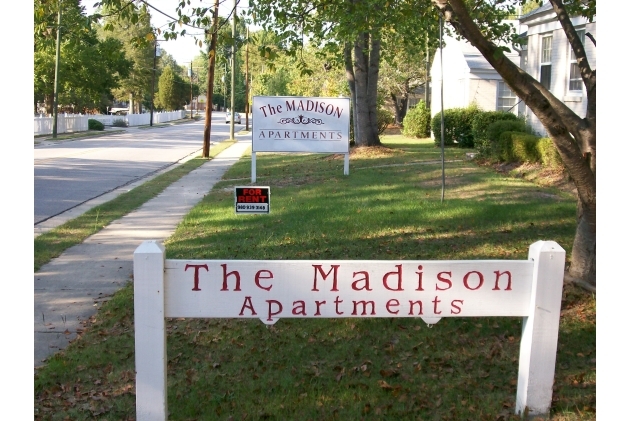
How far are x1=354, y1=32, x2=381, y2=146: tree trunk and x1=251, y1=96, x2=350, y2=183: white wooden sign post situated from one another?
190 inches

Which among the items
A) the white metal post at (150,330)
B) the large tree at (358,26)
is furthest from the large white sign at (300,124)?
the white metal post at (150,330)

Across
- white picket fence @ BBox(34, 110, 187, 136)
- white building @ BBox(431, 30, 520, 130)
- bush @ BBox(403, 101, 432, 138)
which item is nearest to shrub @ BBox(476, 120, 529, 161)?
white building @ BBox(431, 30, 520, 130)

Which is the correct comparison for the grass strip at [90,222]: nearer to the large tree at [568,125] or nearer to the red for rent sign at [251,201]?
the red for rent sign at [251,201]

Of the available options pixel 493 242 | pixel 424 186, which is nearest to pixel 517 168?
pixel 424 186

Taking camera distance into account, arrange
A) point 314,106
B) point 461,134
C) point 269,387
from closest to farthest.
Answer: point 269,387 < point 314,106 < point 461,134

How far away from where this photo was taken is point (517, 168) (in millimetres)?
16578

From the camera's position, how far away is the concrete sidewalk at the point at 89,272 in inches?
257

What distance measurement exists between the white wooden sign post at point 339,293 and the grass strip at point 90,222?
5277 millimetres

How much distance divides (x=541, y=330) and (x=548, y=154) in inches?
452

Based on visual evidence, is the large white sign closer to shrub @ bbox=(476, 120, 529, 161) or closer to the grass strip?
the grass strip

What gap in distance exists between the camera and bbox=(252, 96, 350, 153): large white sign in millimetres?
17625

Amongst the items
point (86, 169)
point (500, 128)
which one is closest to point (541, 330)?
point (500, 128)

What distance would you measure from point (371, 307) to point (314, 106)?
46.2 feet

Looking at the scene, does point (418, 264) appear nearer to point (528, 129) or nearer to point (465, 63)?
point (528, 129)
